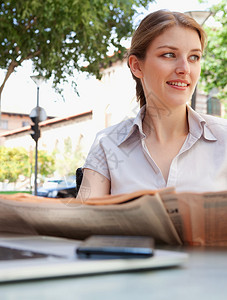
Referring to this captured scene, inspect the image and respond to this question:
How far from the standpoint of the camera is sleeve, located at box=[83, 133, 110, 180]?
4.93ft

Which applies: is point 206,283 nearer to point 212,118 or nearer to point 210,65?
point 212,118

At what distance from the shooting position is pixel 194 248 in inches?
25.5

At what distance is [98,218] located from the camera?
63 cm

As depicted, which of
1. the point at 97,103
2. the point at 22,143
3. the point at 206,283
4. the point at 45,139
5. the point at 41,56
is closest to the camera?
the point at 206,283

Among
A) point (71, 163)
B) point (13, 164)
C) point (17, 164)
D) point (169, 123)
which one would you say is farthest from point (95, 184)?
point (13, 164)

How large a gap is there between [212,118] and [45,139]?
98.4 ft

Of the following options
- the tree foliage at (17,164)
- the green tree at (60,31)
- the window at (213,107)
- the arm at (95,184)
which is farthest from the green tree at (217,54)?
the tree foliage at (17,164)

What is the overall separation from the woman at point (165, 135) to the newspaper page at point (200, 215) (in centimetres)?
68

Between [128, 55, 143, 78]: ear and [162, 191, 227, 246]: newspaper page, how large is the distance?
1023mm

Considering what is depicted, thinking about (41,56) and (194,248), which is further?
(41,56)

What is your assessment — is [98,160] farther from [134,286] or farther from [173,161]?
[134,286]

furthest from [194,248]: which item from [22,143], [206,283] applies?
[22,143]

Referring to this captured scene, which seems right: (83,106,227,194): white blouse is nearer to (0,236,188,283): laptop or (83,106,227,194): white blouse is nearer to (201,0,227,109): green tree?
(0,236,188,283): laptop

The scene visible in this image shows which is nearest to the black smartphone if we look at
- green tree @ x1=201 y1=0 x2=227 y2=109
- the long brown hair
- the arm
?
the arm
